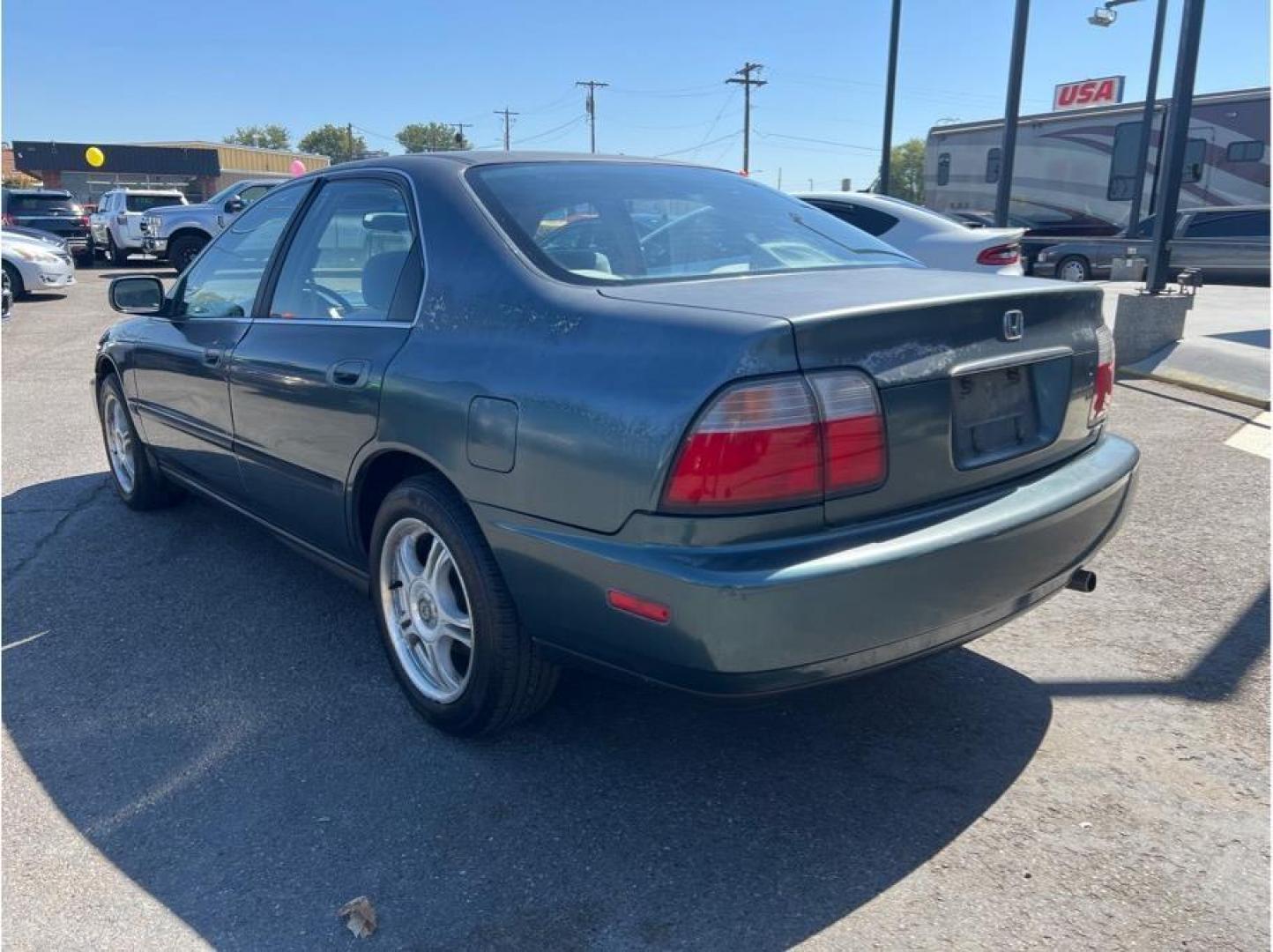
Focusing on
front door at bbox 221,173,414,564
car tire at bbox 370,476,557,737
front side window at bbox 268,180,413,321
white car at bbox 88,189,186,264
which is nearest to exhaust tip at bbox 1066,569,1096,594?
car tire at bbox 370,476,557,737

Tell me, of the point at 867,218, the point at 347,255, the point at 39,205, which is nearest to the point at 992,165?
the point at 867,218

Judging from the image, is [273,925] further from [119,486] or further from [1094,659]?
[119,486]

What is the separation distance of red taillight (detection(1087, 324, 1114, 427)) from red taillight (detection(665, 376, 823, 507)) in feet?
3.97

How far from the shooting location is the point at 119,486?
5.35m

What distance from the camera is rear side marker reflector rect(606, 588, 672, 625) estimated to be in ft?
7.13

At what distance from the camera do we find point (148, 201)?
22.9 metres

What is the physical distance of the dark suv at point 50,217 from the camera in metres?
24.4

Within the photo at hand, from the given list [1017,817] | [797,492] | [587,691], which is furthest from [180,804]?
[1017,817]

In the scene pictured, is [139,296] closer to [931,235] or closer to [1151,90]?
[931,235]

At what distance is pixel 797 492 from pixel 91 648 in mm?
2733

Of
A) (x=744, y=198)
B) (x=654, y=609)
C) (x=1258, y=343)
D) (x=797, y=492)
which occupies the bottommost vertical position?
(x=1258, y=343)

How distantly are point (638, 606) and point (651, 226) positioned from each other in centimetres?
136

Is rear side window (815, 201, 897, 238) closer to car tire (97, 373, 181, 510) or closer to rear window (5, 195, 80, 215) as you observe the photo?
car tire (97, 373, 181, 510)

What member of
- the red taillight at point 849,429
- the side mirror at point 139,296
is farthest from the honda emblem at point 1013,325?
the side mirror at point 139,296
